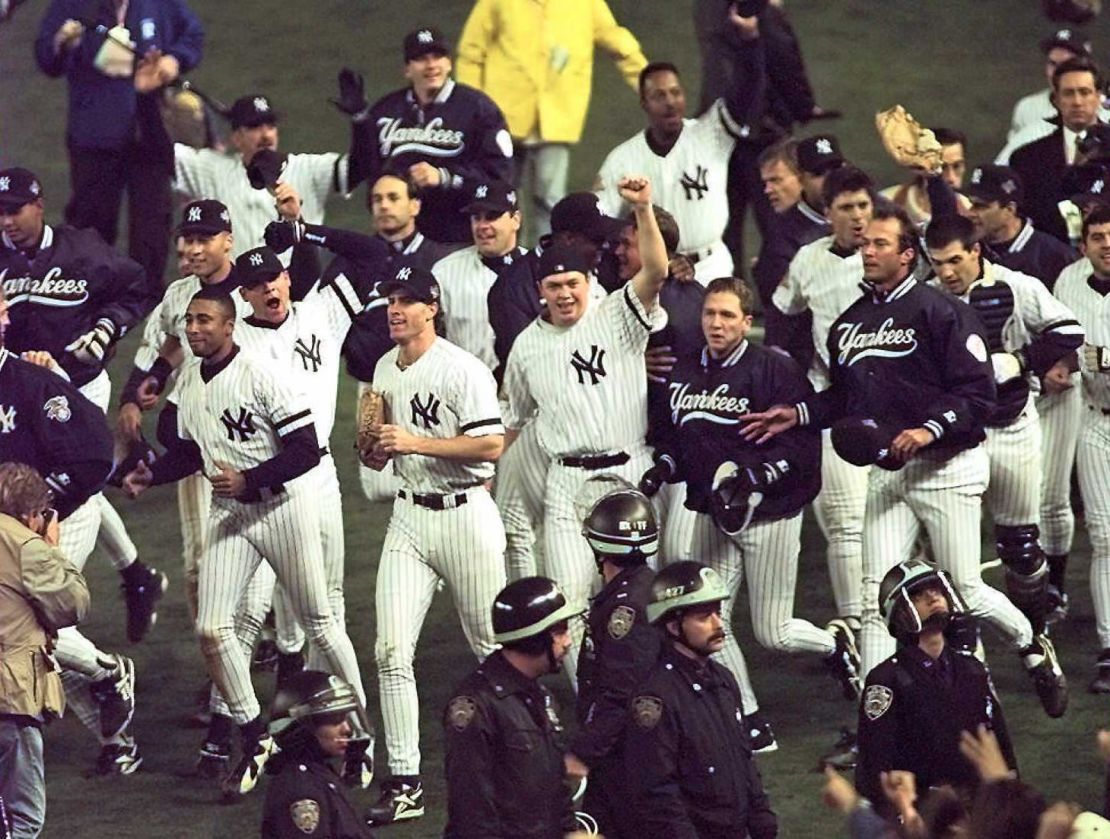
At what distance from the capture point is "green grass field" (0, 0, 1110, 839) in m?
9.43

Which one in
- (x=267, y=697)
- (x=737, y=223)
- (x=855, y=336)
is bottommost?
(x=267, y=697)

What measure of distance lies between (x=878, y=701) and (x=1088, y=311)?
3119 millimetres

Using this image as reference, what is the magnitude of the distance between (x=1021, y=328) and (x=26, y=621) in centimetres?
426

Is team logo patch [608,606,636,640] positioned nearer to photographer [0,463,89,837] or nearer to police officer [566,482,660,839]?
police officer [566,482,660,839]

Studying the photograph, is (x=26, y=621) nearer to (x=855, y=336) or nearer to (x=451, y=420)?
(x=451, y=420)

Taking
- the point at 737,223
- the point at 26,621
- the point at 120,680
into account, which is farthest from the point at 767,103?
the point at 26,621

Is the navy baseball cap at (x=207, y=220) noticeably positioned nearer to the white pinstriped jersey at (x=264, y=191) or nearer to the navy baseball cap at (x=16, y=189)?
the navy baseball cap at (x=16, y=189)

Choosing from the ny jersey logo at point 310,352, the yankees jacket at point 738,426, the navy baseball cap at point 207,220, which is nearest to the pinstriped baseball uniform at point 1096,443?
the yankees jacket at point 738,426

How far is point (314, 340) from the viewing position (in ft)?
33.3

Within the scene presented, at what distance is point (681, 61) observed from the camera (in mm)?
16562

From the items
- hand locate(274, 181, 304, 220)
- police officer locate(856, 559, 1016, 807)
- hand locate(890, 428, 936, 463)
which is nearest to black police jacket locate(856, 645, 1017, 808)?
police officer locate(856, 559, 1016, 807)

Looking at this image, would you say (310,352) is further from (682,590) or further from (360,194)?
(360,194)

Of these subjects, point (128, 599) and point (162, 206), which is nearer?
point (128, 599)

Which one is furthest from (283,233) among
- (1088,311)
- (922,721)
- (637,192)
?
(922,721)
